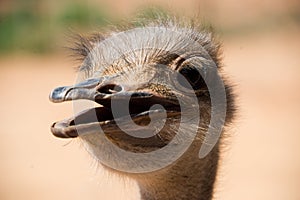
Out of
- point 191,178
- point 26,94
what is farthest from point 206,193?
point 26,94

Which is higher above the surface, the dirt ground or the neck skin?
the dirt ground

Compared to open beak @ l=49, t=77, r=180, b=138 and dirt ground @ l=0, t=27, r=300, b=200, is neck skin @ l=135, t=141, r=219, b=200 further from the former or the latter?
dirt ground @ l=0, t=27, r=300, b=200

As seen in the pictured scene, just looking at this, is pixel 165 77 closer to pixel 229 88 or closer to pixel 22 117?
pixel 229 88

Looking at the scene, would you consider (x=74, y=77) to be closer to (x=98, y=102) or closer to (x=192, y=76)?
(x=192, y=76)

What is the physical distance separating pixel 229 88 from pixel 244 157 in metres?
4.25

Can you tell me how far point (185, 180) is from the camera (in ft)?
11.9

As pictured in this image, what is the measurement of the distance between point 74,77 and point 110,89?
515 cm

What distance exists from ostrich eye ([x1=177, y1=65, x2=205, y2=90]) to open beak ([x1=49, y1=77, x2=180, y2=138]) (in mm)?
333

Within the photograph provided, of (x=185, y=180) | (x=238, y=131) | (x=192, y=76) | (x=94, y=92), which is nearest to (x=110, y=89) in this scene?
(x=94, y=92)

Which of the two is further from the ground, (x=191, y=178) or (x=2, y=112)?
(x=2, y=112)

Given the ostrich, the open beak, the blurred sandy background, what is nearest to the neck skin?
the ostrich

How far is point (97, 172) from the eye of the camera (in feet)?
11.7

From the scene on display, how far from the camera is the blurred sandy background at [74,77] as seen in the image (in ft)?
25.2

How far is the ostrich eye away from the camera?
3432 millimetres
